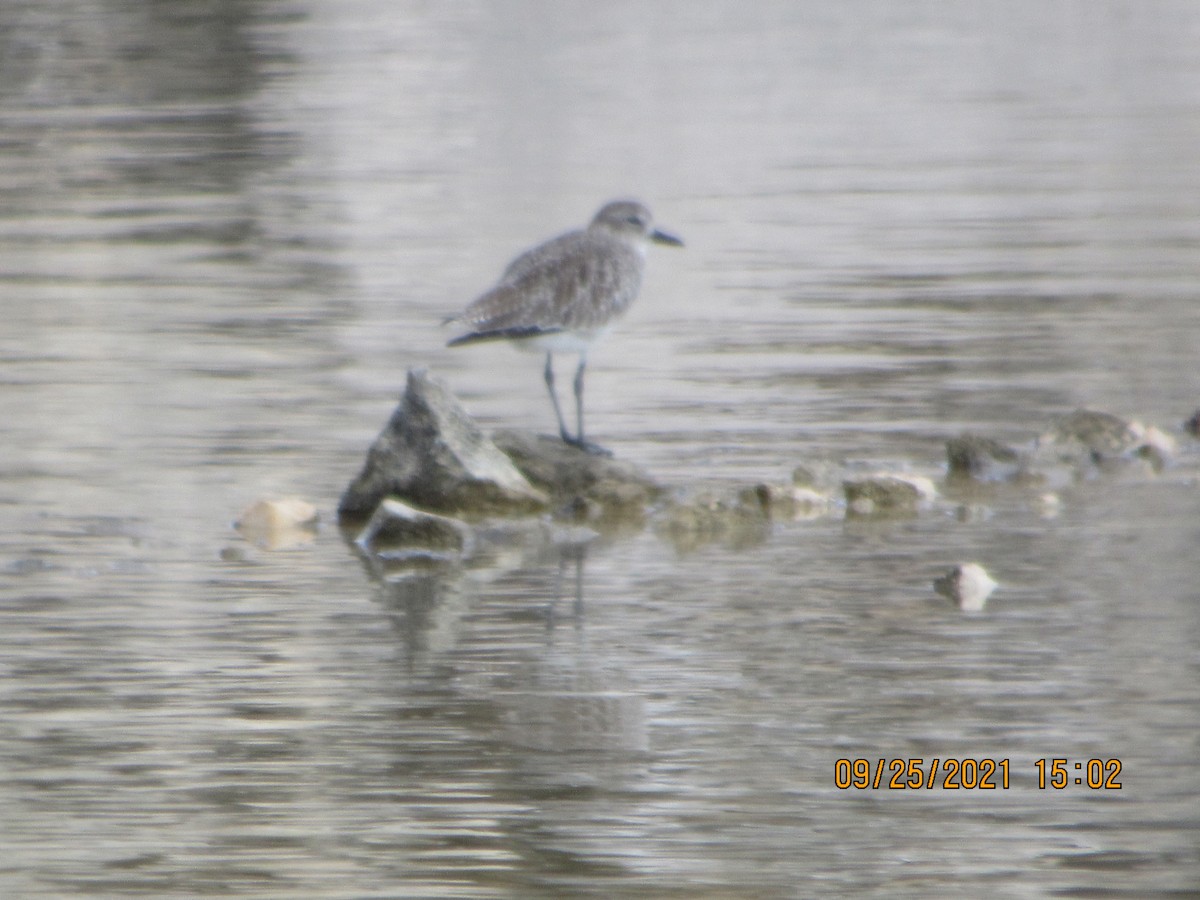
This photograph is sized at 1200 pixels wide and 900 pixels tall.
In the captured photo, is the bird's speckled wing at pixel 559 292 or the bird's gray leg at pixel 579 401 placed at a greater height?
the bird's speckled wing at pixel 559 292

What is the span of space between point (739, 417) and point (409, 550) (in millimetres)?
2455

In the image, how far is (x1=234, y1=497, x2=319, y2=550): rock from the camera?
28.2ft

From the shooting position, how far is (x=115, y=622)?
7.38 metres

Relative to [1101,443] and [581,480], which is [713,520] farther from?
[1101,443]

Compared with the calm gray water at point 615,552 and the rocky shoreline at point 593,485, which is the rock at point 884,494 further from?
the calm gray water at point 615,552

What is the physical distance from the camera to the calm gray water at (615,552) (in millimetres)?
5453

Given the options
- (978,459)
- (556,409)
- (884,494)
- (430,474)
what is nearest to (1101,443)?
(978,459)

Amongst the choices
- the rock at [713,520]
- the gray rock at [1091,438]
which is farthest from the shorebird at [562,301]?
the gray rock at [1091,438]

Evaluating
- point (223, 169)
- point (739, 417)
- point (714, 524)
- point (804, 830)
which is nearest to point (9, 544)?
point (714, 524)

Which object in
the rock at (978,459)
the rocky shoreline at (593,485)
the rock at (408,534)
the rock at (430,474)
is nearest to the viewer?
the rock at (408,534)

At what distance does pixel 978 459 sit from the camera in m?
9.30

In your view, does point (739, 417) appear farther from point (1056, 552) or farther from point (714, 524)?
point (1056, 552)

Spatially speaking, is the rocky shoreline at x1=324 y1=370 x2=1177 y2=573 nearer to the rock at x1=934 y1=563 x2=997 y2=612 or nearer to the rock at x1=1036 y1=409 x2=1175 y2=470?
the rock at x1=1036 y1=409 x2=1175 y2=470

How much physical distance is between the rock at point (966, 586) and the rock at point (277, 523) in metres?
2.36
